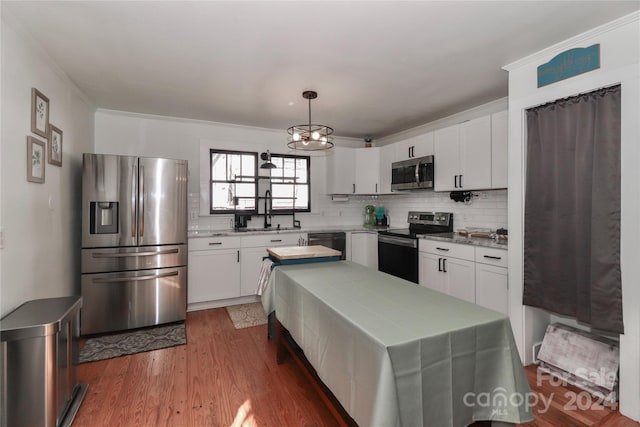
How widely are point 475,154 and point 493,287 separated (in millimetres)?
1400

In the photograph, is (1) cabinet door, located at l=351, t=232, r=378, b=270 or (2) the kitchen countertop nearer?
(2) the kitchen countertop

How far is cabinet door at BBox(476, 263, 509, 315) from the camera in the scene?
278cm

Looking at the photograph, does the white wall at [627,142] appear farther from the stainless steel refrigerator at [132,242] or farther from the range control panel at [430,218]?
the stainless steel refrigerator at [132,242]

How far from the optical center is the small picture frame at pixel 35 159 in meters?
2.09

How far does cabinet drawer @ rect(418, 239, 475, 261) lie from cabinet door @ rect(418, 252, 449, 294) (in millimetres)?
65

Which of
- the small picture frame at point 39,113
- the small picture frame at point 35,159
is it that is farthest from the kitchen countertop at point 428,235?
the small picture frame at point 39,113

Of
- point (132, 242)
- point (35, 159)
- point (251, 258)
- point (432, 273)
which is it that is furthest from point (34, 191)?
point (432, 273)

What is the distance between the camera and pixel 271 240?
4141 millimetres

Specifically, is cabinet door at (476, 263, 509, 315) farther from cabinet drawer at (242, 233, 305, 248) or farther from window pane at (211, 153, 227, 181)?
window pane at (211, 153, 227, 181)

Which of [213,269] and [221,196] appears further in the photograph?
[221,196]

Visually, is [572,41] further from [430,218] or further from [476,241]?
[430,218]

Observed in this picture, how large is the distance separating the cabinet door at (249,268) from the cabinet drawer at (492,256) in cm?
256

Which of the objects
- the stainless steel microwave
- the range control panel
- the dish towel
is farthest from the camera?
the range control panel

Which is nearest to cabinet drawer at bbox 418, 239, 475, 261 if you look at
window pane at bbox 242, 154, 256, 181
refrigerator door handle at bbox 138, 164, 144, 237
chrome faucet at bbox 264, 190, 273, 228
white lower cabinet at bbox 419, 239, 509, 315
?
white lower cabinet at bbox 419, 239, 509, 315
